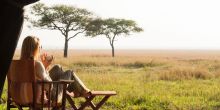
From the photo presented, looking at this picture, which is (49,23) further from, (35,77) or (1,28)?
(1,28)

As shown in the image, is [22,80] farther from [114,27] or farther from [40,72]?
[114,27]

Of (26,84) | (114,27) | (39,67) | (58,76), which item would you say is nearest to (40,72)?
(39,67)

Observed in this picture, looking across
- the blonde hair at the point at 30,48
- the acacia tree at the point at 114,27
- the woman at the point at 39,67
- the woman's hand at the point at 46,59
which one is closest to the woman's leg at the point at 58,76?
the woman at the point at 39,67

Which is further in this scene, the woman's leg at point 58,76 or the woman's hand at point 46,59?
the woman's hand at point 46,59

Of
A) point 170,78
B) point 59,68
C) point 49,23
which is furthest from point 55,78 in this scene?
point 49,23

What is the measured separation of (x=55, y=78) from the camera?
5754mm

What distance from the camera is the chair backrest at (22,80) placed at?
511 centimetres

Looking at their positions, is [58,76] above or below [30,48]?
below

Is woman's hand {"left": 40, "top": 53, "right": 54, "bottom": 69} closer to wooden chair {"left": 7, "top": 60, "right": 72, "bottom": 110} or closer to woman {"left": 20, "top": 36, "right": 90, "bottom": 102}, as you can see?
woman {"left": 20, "top": 36, "right": 90, "bottom": 102}

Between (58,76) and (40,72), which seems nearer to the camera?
(40,72)

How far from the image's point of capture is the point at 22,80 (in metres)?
5.16

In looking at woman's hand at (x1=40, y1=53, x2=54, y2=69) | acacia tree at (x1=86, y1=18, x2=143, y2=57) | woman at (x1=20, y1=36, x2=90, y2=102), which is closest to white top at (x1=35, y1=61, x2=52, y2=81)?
woman at (x1=20, y1=36, x2=90, y2=102)

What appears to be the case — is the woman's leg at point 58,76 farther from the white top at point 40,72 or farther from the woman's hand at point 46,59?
the white top at point 40,72

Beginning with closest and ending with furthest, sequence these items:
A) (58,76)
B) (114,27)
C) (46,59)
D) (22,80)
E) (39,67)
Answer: (22,80) → (39,67) → (58,76) → (46,59) → (114,27)
